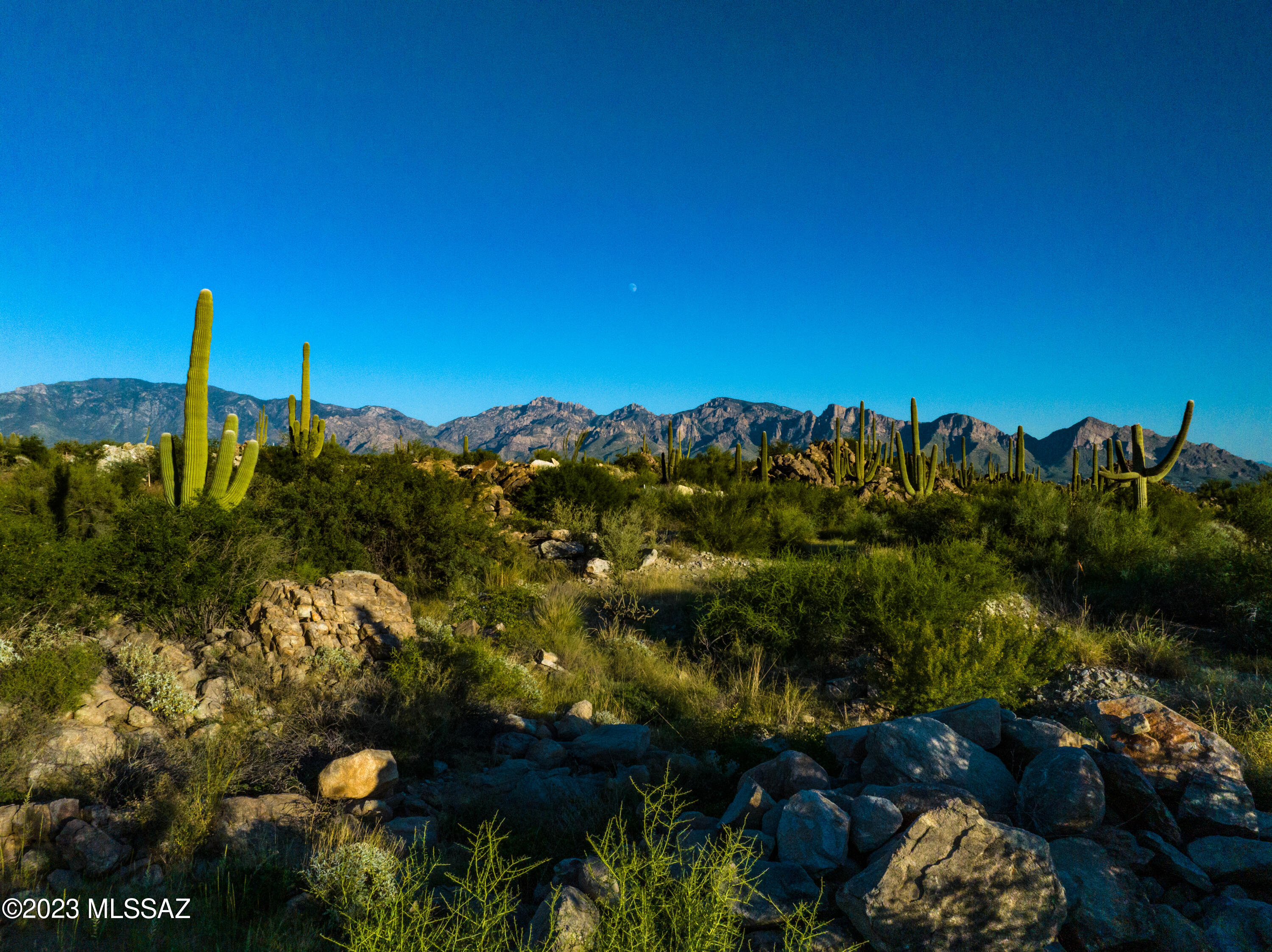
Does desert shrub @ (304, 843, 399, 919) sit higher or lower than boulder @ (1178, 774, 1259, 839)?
lower

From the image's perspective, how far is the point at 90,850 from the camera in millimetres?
3795

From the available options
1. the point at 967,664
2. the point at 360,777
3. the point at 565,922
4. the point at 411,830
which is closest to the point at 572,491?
the point at 967,664

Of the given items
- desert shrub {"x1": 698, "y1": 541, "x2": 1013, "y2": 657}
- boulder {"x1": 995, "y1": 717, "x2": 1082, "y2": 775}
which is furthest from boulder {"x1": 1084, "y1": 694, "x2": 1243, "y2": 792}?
desert shrub {"x1": 698, "y1": 541, "x2": 1013, "y2": 657}

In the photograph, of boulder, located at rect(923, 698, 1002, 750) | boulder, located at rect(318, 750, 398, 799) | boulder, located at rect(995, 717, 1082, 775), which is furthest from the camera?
boulder, located at rect(318, 750, 398, 799)

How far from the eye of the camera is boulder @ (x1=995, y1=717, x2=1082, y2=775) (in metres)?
4.28

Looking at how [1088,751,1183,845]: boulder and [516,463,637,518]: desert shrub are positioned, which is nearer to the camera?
[1088,751,1183,845]: boulder

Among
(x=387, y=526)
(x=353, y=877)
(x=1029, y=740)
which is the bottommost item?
(x=353, y=877)

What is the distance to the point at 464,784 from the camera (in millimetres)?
4980

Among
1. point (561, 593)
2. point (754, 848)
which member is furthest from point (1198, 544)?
point (754, 848)

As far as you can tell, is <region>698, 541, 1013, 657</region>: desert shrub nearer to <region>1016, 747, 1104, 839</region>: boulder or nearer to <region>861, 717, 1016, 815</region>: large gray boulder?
<region>861, 717, 1016, 815</region>: large gray boulder

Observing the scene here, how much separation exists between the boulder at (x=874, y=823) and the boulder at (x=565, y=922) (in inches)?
57.2

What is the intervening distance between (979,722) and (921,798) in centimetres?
147

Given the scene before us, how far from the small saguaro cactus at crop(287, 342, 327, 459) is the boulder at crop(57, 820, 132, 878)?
48.1 ft

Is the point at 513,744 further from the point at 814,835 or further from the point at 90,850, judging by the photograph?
the point at 814,835
